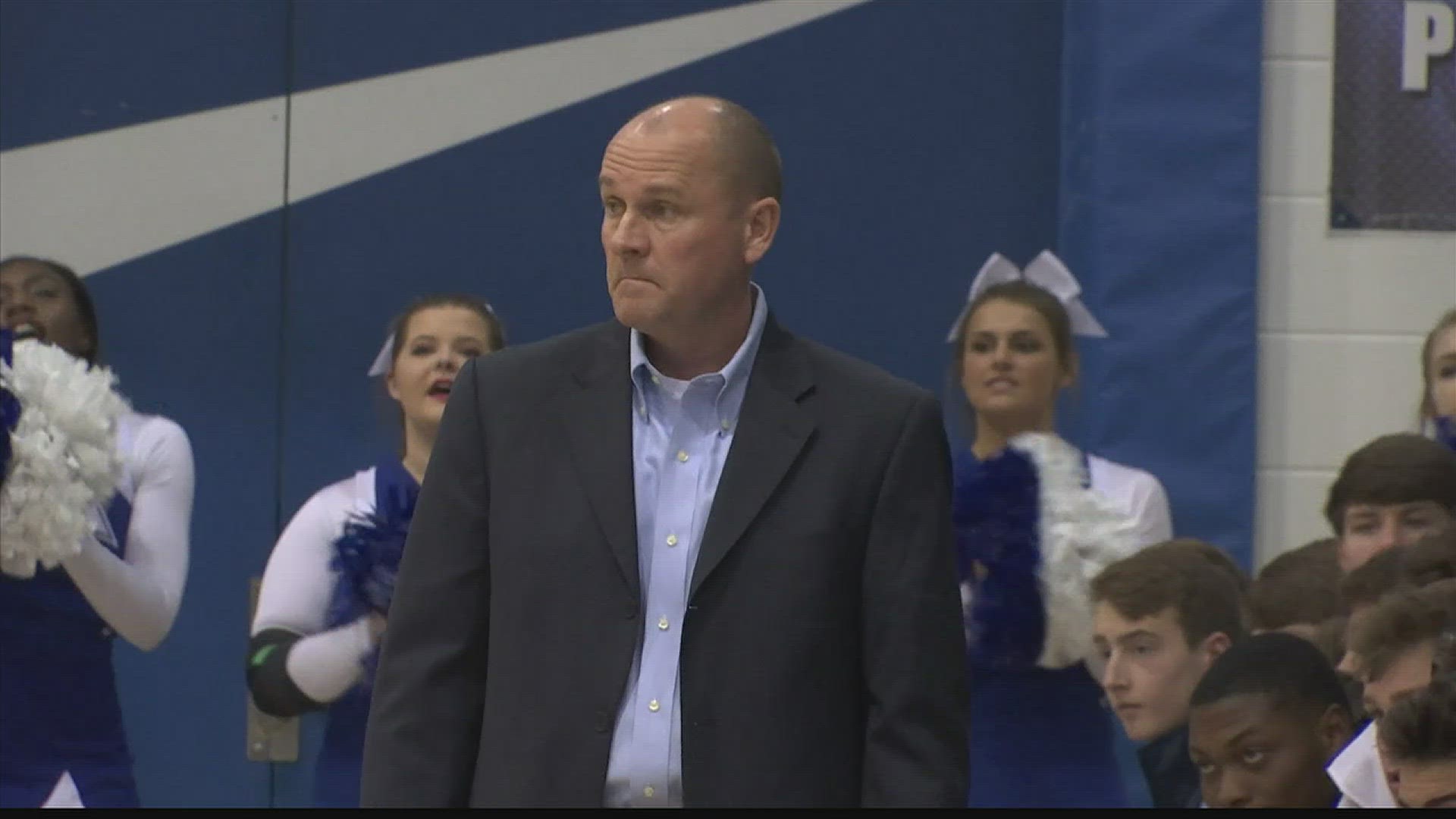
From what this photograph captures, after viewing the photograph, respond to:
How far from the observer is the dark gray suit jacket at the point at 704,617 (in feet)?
6.47

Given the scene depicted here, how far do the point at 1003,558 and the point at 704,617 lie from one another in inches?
56.6

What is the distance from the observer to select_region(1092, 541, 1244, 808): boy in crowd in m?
3.37

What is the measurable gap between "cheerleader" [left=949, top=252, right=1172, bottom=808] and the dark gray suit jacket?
1.31 metres

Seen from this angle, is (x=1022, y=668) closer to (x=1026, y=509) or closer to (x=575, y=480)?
(x=1026, y=509)

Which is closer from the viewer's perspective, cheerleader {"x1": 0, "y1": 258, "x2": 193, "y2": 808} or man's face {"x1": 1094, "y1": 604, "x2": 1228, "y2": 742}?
man's face {"x1": 1094, "y1": 604, "x2": 1228, "y2": 742}

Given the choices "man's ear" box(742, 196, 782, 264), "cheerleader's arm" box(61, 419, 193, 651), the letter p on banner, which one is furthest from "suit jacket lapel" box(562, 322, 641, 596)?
the letter p on banner

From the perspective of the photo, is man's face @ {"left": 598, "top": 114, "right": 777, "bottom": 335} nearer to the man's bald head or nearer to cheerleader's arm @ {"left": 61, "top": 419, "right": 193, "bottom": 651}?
the man's bald head

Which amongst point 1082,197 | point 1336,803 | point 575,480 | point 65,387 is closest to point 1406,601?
point 1336,803

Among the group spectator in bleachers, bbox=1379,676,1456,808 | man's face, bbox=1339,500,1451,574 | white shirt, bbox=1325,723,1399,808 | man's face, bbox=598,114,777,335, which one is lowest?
white shirt, bbox=1325,723,1399,808

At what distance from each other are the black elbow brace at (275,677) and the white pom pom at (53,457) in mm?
325

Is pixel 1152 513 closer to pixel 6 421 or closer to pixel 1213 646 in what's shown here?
pixel 1213 646

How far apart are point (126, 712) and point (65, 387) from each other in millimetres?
1231

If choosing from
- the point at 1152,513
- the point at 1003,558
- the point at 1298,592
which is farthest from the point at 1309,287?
the point at 1003,558

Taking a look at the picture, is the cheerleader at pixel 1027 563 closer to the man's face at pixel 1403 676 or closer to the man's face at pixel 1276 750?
the man's face at pixel 1276 750
